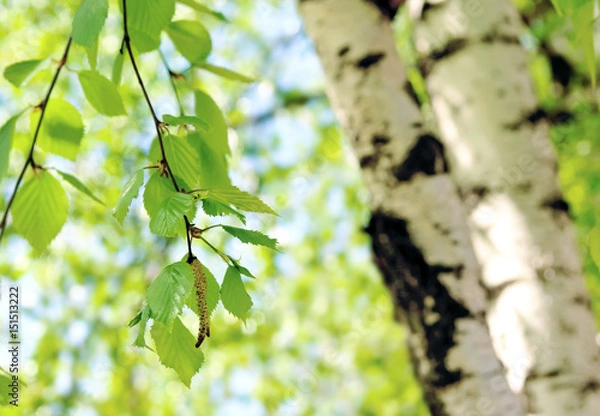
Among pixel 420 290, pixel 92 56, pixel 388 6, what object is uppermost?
pixel 388 6

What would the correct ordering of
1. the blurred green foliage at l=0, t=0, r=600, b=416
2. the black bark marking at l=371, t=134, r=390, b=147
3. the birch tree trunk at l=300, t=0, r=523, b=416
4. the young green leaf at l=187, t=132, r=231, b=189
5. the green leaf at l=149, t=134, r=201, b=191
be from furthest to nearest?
the blurred green foliage at l=0, t=0, r=600, b=416
the black bark marking at l=371, t=134, r=390, b=147
the birch tree trunk at l=300, t=0, r=523, b=416
the young green leaf at l=187, t=132, r=231, b=189
the green leaf at l=149, t=134, r=201, b=191

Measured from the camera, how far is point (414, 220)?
1.12 metres

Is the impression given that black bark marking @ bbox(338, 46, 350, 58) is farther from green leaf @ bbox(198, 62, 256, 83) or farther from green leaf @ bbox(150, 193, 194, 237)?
green leaf @ bbox(150, 193, 194, 237)

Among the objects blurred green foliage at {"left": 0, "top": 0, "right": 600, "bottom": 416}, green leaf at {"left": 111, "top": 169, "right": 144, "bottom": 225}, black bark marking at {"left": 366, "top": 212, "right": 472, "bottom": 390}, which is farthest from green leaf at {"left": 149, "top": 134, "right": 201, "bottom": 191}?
blurred green foliage at {"left": 0, "top": 0, "right": 600, "bottom": 416}

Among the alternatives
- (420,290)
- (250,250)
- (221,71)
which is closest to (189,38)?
(221,71)

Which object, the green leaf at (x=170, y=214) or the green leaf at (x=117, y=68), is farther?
the green leaf at (x=117, y=68)

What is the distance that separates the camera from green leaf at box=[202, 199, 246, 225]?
471 millimetres

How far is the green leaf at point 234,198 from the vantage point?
0.48 m

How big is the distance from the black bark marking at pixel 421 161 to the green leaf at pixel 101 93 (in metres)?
0.62

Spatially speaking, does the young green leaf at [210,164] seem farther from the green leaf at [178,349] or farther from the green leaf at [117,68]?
the green leaf at [178,349]

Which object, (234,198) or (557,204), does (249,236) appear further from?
(557,204)

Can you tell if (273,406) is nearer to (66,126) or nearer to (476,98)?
(476,98)

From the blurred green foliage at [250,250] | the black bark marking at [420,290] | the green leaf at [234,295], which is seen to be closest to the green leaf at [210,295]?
the green leaf at [234,295]

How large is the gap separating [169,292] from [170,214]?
59 mm
